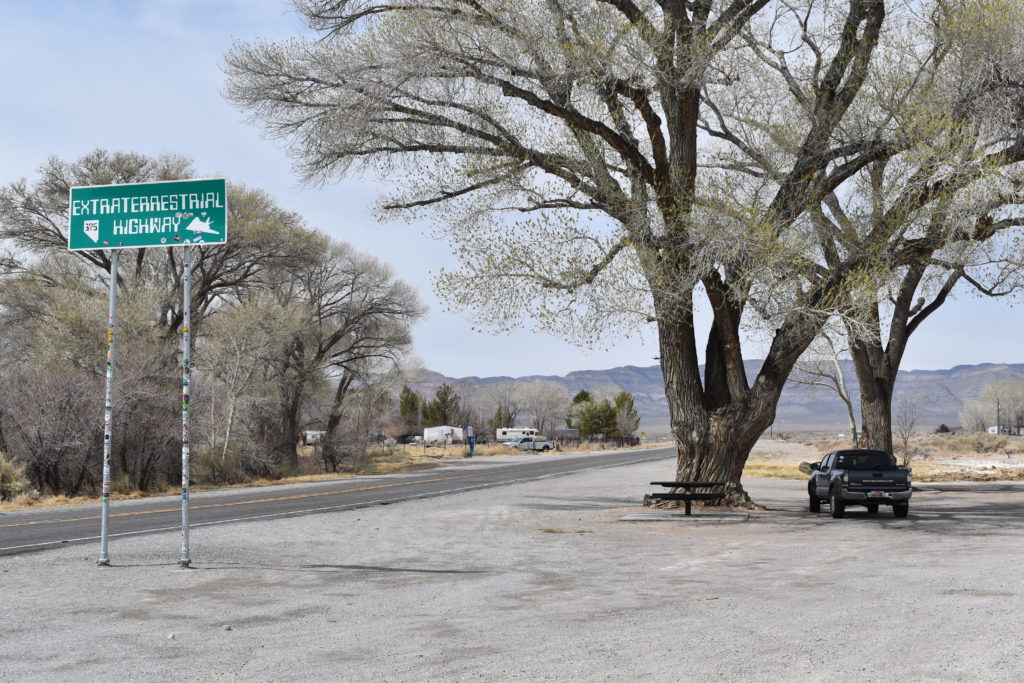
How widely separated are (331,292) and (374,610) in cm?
4229

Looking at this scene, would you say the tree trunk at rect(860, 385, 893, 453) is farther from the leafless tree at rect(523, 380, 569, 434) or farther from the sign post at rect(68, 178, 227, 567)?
the leafless tree at rect(523, 380, 569, 434)

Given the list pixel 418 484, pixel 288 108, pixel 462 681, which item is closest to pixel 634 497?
pixel 418 484

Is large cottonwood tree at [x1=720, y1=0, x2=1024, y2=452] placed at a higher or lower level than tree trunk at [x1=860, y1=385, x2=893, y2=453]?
higher

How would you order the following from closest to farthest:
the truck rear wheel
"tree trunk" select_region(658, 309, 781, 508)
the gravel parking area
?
the gravel parking area → the truck rear wheel → "tree trunk" select_region(658, 309, 781, 508)

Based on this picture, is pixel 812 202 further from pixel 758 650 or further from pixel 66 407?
pixel 66 407

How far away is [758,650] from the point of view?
7.03 metres

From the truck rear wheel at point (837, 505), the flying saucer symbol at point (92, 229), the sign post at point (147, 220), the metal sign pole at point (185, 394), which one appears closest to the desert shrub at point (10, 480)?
the sign post at point (147, 220)

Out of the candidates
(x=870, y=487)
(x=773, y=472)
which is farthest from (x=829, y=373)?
(x=870, y=487)

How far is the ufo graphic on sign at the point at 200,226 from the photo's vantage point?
11133 millimetres

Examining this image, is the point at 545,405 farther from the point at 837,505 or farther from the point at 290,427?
the point at 837,505

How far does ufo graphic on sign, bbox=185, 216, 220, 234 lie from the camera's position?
11.1 m

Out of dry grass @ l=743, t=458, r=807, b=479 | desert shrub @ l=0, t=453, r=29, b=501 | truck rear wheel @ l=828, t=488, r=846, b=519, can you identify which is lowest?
dry grass @ l=743, t=458, r=807, b=479

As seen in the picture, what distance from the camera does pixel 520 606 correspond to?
9.13m

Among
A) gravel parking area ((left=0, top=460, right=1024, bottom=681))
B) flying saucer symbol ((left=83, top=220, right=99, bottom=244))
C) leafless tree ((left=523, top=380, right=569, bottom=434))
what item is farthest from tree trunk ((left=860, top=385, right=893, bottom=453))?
leafless tree ((left=523, top=380, right=569, bottom=434))
